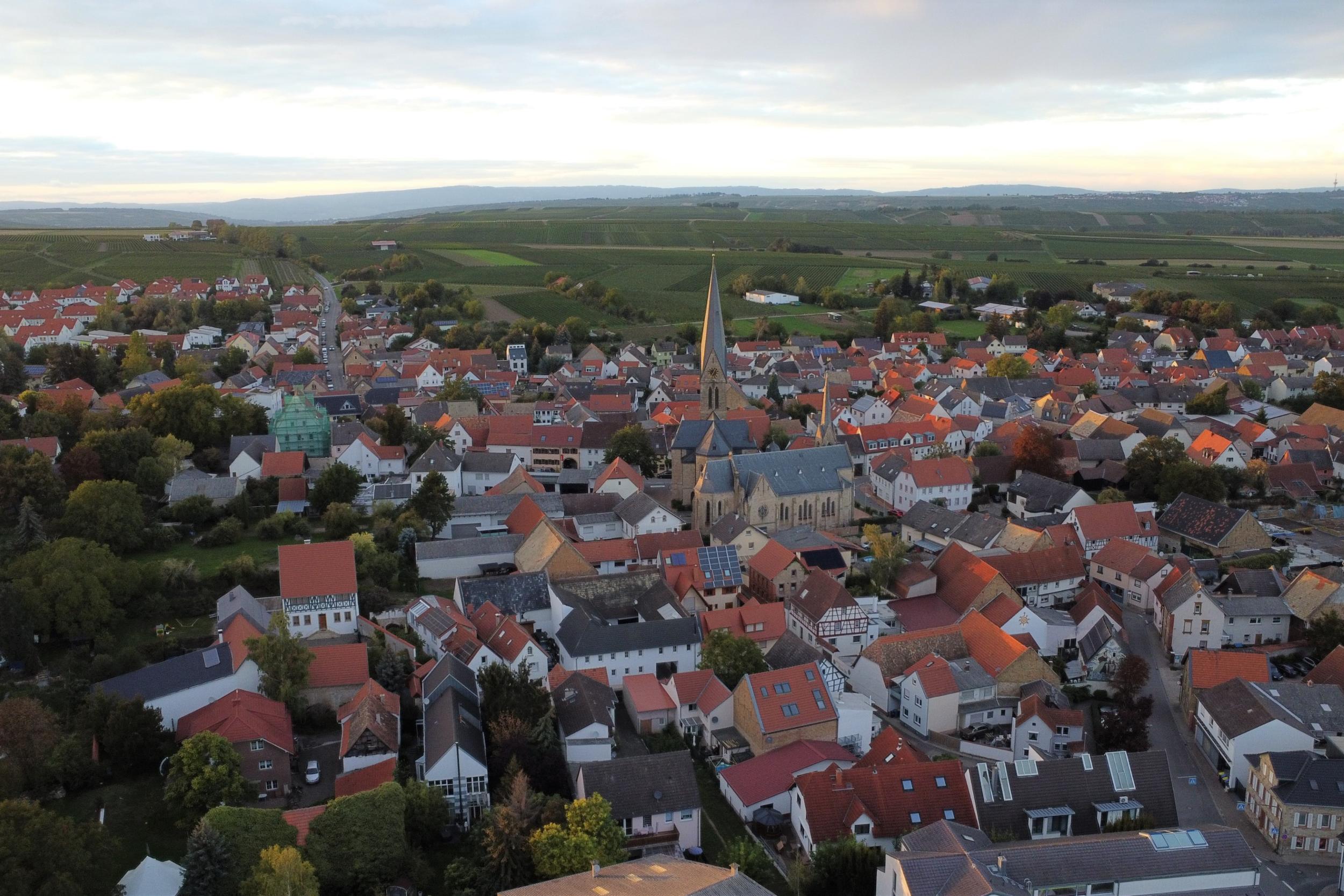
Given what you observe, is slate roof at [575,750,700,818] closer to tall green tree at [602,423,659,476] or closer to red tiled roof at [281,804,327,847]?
red tiled roof at [281,804,327,847]

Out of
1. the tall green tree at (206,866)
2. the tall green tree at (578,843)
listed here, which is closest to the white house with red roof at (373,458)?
the tall green tree at (206,866)

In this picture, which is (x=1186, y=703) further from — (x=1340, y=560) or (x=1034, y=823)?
(x=1340, y=560)

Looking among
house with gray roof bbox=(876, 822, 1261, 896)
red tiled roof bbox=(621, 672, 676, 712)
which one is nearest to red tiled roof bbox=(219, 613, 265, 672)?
red tiled roof bbox=(621, 672, 676, 712)

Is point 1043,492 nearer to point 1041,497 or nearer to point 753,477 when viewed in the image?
point 1041,497

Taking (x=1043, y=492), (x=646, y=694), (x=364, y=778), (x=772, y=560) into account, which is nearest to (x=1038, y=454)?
(x=1043, y=492)

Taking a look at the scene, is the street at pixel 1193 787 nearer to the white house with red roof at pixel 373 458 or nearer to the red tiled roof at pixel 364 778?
the red tiled roof at pixel 364 778

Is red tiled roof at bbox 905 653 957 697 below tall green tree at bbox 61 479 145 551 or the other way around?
below
